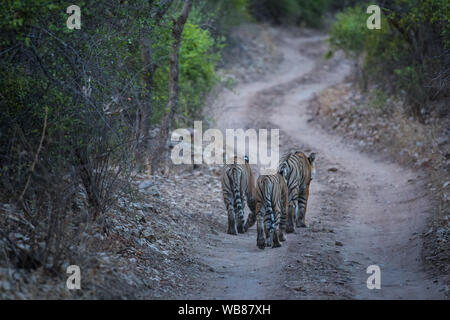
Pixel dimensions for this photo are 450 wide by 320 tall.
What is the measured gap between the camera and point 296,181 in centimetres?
1070

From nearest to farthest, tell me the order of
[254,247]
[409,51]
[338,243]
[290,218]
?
[254,247] < [338,243] < [290,218] < [409,51]

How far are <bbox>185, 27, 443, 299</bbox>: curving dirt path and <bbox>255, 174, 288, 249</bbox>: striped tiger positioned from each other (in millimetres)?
233

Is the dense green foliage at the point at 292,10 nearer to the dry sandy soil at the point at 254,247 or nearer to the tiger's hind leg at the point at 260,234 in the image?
the dry sandy soil at the point at 254,247

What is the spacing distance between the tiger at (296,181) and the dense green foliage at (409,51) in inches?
170

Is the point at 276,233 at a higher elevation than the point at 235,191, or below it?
below

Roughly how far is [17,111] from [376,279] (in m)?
5.40

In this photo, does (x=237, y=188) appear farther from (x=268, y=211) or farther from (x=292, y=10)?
(x=292, y=10)

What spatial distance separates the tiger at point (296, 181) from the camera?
10.4 metres

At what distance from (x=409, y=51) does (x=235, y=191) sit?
33.5 ft

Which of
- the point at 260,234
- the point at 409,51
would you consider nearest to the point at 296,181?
the point at 260,234

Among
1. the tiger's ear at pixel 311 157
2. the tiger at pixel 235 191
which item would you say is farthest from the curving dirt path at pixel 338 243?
the tiger's ear at pixel 311 157

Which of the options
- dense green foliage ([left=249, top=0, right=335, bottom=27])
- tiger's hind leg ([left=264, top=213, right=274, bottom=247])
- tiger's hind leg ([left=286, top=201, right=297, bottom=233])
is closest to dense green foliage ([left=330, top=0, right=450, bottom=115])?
tiger's hind leg ([left=286, top=201, right=297, bottom=233])
